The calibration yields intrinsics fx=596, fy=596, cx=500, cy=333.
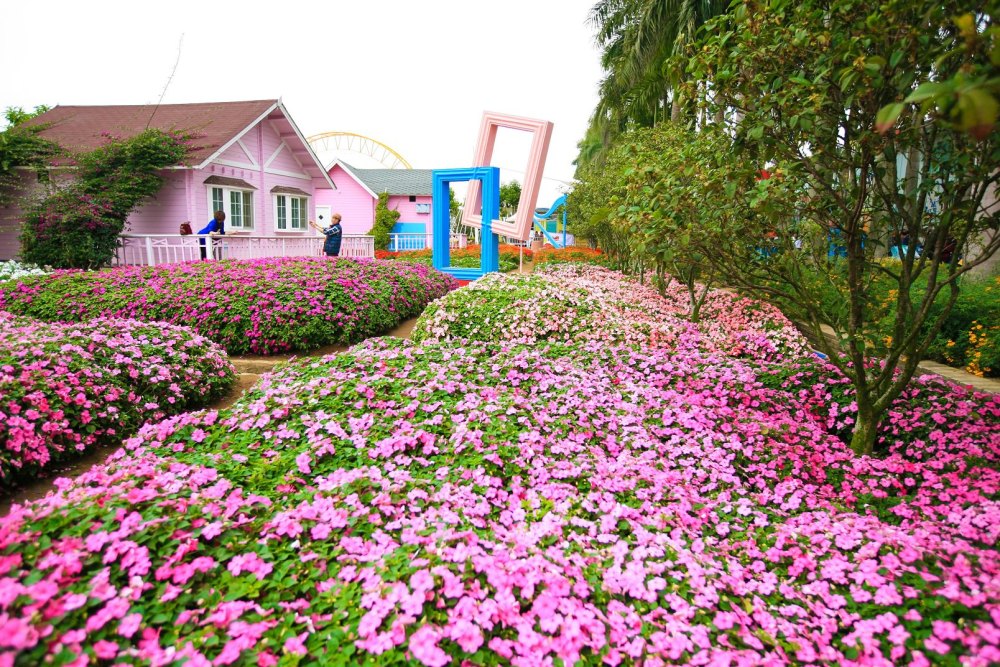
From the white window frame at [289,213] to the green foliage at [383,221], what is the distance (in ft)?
36.9

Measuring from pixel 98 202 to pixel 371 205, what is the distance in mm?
19784

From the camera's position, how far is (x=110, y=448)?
5.31 meters

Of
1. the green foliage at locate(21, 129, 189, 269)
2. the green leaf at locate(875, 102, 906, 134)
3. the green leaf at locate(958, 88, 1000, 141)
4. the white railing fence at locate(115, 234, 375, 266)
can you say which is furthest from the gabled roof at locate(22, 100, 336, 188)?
the green leaf at locate(958, 88, 1000, 141)

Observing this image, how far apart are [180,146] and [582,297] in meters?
14.9

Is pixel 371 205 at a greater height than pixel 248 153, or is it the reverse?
pixel 248 153

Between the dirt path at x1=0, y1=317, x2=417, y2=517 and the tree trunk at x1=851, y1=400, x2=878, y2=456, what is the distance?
5.39m

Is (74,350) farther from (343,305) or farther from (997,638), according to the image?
(997,638)

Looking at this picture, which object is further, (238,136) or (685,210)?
(238,136)

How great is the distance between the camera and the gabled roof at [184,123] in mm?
19094

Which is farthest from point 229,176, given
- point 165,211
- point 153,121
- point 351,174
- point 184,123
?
point 351,174

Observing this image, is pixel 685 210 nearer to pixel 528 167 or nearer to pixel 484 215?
pixel 528 167

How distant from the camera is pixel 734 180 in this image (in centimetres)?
400

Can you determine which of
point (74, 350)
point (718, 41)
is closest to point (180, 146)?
point (74, 350)

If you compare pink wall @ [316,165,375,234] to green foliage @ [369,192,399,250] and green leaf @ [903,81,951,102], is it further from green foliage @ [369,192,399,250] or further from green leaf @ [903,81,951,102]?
green leaf @ [903,81,951,102]
